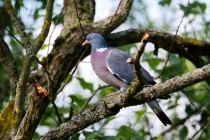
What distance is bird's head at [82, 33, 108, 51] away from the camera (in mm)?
4895

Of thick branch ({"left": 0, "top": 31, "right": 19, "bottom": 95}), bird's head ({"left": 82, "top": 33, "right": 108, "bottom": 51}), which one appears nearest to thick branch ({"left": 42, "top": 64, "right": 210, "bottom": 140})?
thick branch ({"left": 0, "top": 31, "right": 19, "bottom": 95})

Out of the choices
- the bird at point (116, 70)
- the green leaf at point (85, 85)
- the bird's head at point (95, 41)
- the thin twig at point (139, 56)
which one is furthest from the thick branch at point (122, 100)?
the green leaf at point (85, 85)

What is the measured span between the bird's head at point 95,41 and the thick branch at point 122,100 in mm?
1282

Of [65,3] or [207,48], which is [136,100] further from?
[207,48]

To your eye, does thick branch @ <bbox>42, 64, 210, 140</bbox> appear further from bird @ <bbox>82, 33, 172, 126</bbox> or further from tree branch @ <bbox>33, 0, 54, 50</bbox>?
bird @ <bbox>82, 33, 172, 126</bbox>

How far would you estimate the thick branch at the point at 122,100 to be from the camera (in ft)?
10.2

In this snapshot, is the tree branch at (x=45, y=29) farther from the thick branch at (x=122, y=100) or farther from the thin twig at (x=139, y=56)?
the thin twig at (x=139, y=56)

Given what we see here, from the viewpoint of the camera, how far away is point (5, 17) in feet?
20.5

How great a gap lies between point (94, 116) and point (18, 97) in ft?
2.14

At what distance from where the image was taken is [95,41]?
16.0 feet

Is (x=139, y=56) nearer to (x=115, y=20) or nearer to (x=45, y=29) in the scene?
(x=45, y=29)

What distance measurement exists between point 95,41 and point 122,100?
156 cm

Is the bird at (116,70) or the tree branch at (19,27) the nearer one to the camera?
the tree branch at (19,27)

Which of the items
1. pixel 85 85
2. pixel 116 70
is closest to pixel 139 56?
pixel 116 70
